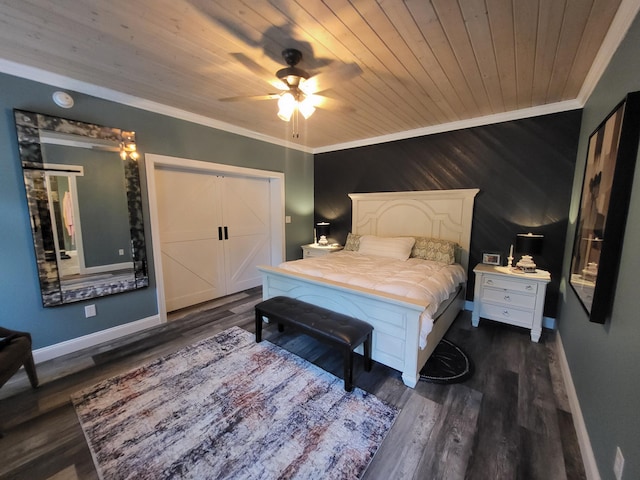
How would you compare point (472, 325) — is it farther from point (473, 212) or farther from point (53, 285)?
point (53, 285)

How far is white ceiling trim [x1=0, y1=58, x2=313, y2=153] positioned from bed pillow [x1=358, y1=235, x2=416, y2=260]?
2.43m

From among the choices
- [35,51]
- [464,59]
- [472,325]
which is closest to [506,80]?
[464,59]

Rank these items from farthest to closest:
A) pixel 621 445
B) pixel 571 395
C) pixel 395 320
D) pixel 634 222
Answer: pixel 395 320
pixel 571 395
pixel 634 222
pixel 621 445

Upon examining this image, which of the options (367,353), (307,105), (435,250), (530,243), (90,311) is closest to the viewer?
(307,105)

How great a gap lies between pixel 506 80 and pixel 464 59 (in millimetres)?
637

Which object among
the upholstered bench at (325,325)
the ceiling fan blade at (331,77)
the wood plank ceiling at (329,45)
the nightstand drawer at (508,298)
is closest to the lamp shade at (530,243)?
the nightstand drawer at (508,298)

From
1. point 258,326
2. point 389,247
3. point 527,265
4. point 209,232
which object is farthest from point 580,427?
point 209,232

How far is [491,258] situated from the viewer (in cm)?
313

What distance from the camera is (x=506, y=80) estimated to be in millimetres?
2229

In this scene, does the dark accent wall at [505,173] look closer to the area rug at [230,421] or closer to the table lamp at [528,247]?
the table lamp at [528,247]

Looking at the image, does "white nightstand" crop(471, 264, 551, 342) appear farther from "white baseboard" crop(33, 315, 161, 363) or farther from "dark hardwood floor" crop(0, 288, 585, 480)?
"white baseboard" crop(33, 315, 161, 363)

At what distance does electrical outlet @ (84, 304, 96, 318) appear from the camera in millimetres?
2531

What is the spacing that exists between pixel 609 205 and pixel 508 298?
5.70 feet

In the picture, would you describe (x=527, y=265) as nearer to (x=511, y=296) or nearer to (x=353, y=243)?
(x=511, y=296)
